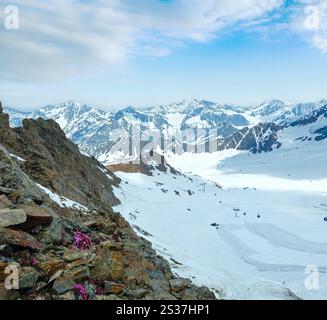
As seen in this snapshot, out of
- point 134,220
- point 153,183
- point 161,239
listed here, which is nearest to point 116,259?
point 161,239

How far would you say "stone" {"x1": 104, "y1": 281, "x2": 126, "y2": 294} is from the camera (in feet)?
56.6

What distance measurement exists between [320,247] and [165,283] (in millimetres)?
65423

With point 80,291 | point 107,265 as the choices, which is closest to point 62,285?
point 80,291

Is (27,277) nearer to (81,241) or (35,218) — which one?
(35,218)

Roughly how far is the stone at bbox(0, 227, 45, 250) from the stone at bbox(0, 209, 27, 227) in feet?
1.21

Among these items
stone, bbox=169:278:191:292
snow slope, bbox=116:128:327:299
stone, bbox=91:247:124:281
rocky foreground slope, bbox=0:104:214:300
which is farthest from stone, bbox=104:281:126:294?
snow slope, bbox=116:128:327:299

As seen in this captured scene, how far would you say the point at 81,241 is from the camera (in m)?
19.7

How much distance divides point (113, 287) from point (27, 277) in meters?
4.26

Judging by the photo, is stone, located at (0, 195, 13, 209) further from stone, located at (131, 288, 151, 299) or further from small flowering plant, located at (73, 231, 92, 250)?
stone, located at (131, 288, 151, 299)

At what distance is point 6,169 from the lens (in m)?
25.1

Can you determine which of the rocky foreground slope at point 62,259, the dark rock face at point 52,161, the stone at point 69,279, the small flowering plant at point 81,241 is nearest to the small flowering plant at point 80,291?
the rocky foreground slope at point 62,259

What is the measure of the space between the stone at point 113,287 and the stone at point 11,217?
14.2ft

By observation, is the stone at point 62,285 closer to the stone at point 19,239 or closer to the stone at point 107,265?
the stone at point 19,239

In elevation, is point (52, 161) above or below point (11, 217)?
above
